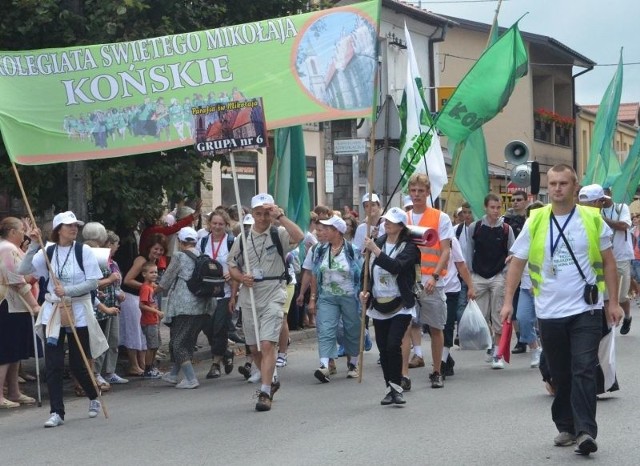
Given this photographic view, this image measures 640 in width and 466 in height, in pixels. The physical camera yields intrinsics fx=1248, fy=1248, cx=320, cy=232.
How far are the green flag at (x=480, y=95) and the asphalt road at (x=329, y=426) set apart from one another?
3.04 metres

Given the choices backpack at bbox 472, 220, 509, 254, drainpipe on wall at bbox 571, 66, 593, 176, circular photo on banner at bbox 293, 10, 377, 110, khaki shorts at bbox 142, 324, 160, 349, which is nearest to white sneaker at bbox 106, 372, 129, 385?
khaki shorts at bbox 142, 324, 160, 349

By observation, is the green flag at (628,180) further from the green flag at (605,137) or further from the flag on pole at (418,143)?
the flag on pole at (418,143)

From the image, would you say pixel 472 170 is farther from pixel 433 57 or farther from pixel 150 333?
pixel 433 57

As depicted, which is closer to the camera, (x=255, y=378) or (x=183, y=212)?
(x=255, y=378)

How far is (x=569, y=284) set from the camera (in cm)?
802

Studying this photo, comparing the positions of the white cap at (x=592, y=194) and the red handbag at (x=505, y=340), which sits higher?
the white cap at (x=592, y=194)

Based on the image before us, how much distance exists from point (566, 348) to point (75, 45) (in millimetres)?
7675

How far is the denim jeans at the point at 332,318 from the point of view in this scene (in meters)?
12.7

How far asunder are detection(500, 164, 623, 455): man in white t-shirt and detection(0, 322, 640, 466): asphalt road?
1.72 ft

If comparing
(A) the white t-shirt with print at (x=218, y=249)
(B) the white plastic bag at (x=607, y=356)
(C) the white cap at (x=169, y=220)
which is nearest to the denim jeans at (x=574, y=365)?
(B) the white plastic bag at (x=607, y=356)

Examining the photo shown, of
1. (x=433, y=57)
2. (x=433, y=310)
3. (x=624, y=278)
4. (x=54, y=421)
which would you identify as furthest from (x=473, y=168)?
(x=433, y=57)

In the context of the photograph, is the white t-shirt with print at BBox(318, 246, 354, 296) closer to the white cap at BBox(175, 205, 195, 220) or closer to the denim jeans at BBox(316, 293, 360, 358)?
the denim jeans at BBox(316, 293, 360, 358)

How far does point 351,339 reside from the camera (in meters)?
13.0

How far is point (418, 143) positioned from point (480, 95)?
40.4 inches
